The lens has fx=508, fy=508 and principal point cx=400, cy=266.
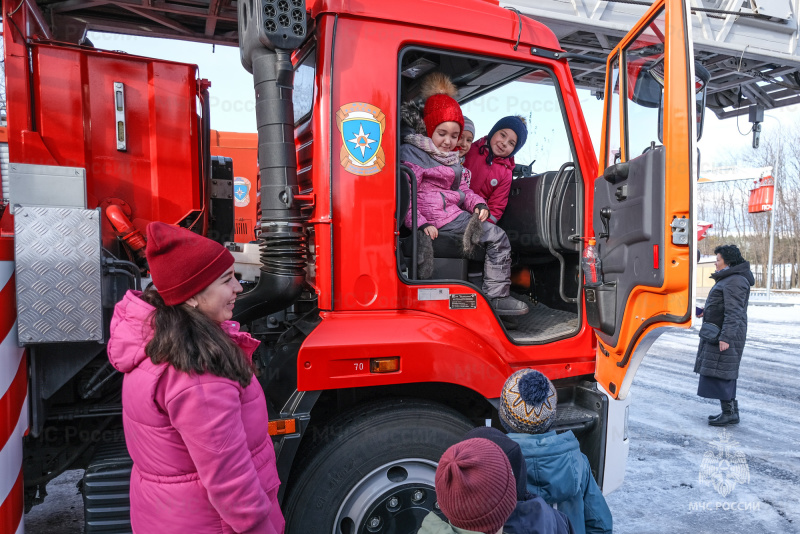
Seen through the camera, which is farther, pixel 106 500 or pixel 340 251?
pixel 340 251

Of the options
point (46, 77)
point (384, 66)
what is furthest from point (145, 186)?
point (384, 66)

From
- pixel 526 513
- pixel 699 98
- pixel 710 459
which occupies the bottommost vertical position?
pixel 710 459

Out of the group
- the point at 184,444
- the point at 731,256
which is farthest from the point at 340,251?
the point at 731,256

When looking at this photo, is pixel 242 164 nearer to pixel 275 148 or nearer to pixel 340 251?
pixel 275 148

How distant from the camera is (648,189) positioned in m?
2.23

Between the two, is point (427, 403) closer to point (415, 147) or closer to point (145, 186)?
point (415, 147)

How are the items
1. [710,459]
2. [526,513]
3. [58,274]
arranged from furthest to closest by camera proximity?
[710,459]
[58,274]
[526,513]

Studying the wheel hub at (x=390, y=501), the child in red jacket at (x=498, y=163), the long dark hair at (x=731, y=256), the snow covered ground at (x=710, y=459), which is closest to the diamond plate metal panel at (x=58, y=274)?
the wheel hub at (x=390, y=501)

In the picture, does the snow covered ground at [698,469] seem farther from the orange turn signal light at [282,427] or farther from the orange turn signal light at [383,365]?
the orange turn signal light at [282,427]

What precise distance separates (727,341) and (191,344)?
5.55 metres

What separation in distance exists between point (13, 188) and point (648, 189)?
264cm

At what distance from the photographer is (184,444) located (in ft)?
4.76

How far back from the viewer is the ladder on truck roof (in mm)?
5453

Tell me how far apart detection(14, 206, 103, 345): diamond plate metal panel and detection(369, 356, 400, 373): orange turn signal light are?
111cm
